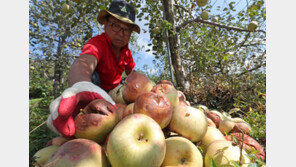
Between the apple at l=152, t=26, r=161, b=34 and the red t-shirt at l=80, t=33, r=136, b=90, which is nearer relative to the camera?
the red t-shirt at l=80, t=33, r=136, b=90

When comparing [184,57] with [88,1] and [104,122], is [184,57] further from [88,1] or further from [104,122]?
[104,122]

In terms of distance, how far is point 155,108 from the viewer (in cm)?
128

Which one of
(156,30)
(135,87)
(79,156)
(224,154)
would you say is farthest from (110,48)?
(224,154)

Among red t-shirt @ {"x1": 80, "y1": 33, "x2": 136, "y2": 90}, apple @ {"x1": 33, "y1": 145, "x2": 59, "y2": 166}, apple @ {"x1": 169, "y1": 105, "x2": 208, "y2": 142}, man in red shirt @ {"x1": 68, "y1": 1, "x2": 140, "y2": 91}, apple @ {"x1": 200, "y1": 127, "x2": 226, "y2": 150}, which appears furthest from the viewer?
red t-shirt @ {"x1": 80, "y1": 33, "x2": 136, "y2": 90}

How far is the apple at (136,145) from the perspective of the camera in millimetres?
956

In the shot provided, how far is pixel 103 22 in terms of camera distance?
279 cm

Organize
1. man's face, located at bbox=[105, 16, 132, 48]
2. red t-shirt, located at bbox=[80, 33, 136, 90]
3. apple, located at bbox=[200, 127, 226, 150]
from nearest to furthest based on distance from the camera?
apple, located at bbox=[200, 127, 226, 150], red t-shirt, located at bbox=[80, 33, 136, 90], man's face, located at bbox=[105, 16, 132, 48]

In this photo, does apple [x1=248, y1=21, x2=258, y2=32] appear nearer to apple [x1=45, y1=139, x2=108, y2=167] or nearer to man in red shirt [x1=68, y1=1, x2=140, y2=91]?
man in red shirt [x1=68, y1=1, x2=140, y2=91]

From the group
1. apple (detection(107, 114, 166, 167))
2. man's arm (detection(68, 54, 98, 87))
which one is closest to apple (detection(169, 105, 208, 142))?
apple (detection(107, 114, 166, 167))

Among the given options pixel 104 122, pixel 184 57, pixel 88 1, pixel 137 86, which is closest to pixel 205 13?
pixel 184 57

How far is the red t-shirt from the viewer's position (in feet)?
7.77

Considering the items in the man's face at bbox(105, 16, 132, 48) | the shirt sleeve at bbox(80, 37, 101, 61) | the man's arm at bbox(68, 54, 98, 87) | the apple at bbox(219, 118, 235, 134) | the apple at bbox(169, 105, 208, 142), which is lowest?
the apple at bbox(219, 118, 235, 134)

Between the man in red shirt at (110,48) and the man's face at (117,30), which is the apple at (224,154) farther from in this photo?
the man's face at (117,30)

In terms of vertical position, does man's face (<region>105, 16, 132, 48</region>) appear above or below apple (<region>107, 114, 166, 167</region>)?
above
